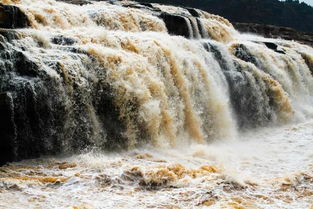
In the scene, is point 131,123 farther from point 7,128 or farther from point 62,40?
point 7,128

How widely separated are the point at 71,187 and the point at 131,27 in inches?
402

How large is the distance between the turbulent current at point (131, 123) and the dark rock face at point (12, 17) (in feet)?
0.10

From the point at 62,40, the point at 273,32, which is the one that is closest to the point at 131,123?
the point at 62,40

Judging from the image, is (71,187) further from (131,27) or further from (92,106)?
(131,27)

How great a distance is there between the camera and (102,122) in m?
10.2

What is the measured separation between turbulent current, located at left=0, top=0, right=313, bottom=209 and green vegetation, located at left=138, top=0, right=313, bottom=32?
47.5m

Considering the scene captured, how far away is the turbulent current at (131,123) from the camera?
7.21 m

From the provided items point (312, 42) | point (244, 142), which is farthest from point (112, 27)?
point (312, 42)

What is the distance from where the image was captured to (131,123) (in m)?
10.7

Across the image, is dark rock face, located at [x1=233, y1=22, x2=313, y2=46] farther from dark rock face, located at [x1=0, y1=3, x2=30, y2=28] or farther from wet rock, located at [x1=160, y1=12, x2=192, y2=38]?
dark rock face, located at [x1=0, y1=3, x2=30, y2=28]

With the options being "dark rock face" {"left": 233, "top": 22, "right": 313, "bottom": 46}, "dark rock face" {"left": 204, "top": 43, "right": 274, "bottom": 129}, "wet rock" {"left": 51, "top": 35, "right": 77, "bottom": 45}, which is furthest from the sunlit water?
"dark rock face" {"left": 233, "top": 22, "right": 313, "bottom": 46}

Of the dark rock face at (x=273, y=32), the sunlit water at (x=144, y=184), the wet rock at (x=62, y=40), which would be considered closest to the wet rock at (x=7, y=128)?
the sunlit water at (x=144, y=184)

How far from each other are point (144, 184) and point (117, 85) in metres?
3.71

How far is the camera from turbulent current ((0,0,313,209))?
284 inches
